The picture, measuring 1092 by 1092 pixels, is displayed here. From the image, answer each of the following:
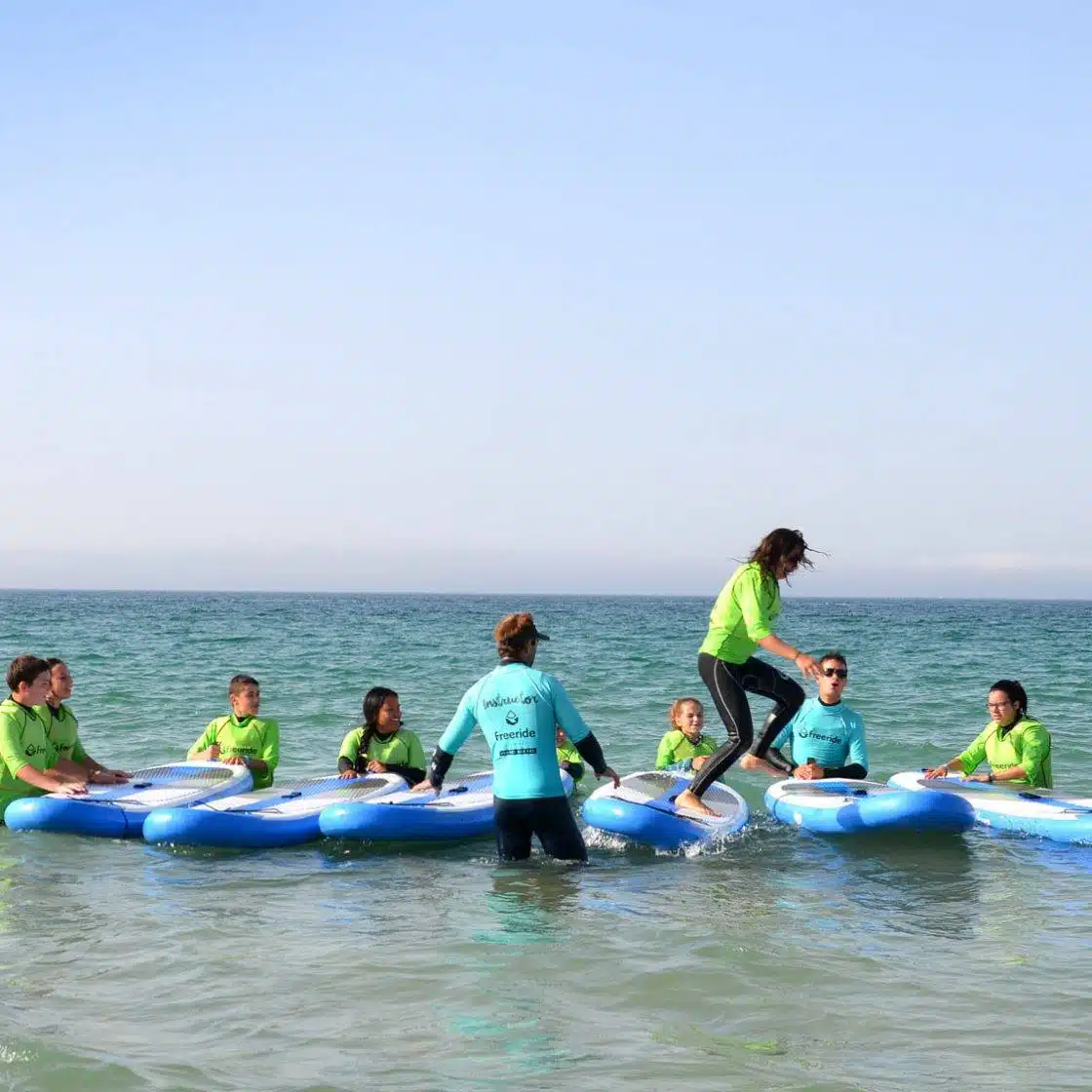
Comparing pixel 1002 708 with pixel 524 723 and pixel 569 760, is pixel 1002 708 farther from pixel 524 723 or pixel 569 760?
pixel 524 723

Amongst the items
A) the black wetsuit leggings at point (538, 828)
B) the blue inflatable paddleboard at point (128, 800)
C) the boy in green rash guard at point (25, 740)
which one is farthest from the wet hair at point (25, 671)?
the black wetsuit leggings at point (538, 828)

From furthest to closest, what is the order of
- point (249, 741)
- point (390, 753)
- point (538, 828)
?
point (249, 741) → point (390, 753) → point (538, 828)

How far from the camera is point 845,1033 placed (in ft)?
17.7

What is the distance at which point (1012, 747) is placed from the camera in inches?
415

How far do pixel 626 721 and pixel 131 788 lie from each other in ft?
33.5

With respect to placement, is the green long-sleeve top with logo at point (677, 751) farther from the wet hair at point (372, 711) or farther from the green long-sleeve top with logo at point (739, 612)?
the green long-sleeve top with logo at point (739, 612)

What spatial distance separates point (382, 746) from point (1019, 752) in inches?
208

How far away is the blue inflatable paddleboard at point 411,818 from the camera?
9.09m

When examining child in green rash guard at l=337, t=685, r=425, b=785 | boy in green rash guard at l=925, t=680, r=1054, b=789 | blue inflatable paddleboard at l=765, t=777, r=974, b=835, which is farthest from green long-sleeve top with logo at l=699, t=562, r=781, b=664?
child in green rash guard at l=337, t=685, r=425, b=785

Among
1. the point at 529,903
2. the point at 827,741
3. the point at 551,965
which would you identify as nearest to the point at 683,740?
the point at 827,741

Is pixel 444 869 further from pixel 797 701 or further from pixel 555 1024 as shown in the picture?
pixel 555 1024

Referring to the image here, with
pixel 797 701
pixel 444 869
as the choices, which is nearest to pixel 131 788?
pixel 444 869

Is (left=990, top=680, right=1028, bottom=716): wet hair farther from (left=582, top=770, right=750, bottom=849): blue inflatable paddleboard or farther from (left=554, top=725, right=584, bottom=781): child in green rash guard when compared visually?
(left=554, top=725, right=584, bottom=781): child in green rash guard

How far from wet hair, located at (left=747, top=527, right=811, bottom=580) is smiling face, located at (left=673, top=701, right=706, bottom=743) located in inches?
112
